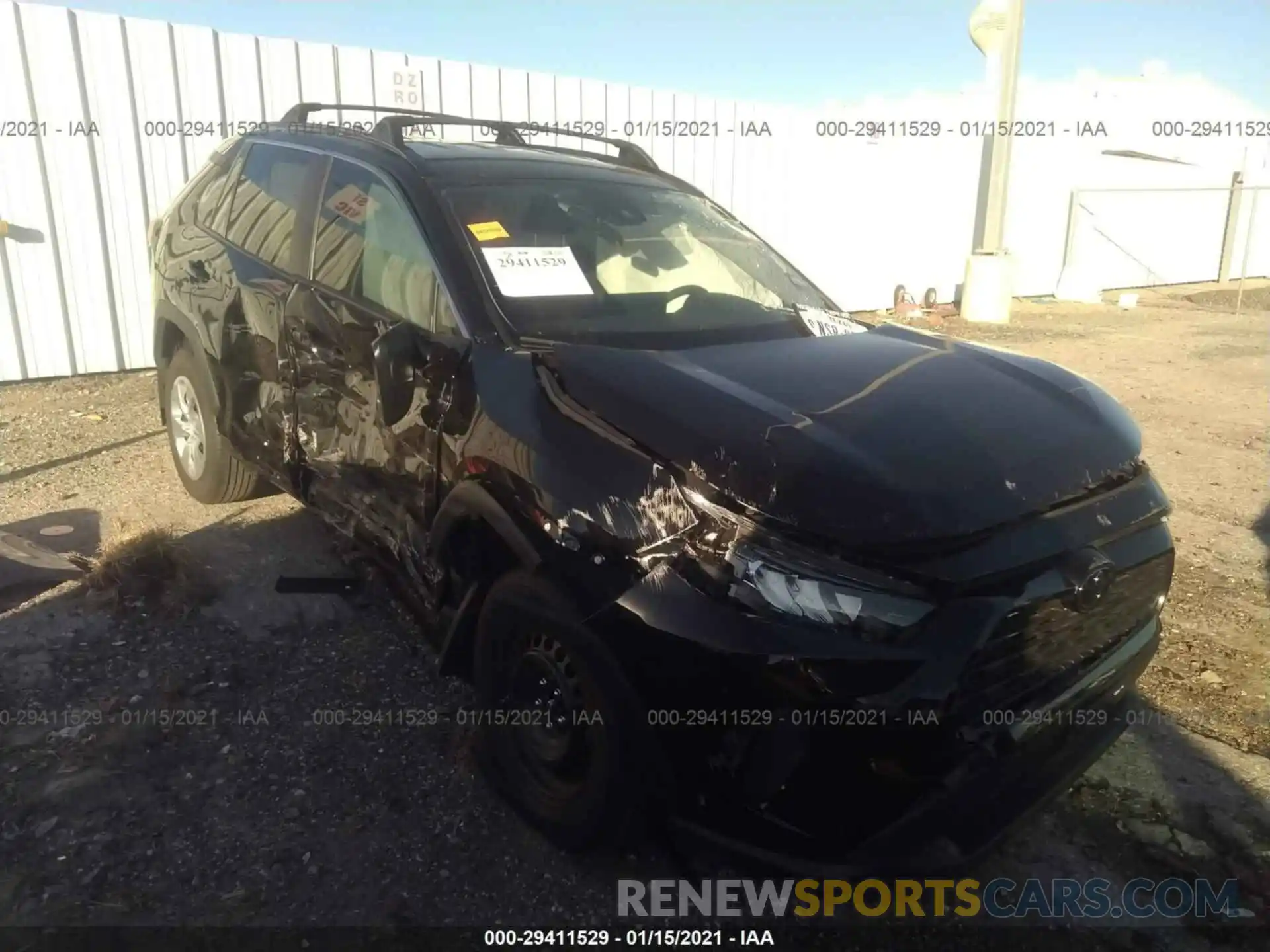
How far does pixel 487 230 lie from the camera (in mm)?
2936

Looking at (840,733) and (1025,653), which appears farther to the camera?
(1025,653)

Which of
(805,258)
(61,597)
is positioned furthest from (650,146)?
(61,597)

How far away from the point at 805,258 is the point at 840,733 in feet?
35.6

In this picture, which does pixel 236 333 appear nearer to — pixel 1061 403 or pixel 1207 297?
pixel 1061 403

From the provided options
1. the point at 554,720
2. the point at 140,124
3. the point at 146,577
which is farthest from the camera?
the point at 140,124

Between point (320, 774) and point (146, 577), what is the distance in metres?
1.48

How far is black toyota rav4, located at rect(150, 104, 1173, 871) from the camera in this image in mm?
1908

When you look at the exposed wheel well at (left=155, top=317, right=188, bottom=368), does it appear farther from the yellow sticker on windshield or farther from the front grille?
the front grille

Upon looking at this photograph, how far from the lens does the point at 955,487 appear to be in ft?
6.79

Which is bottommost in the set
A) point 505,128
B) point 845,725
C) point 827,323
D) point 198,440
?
point 198,440

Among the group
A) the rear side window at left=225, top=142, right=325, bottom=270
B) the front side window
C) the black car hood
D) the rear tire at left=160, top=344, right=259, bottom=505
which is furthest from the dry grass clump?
the black car hood
